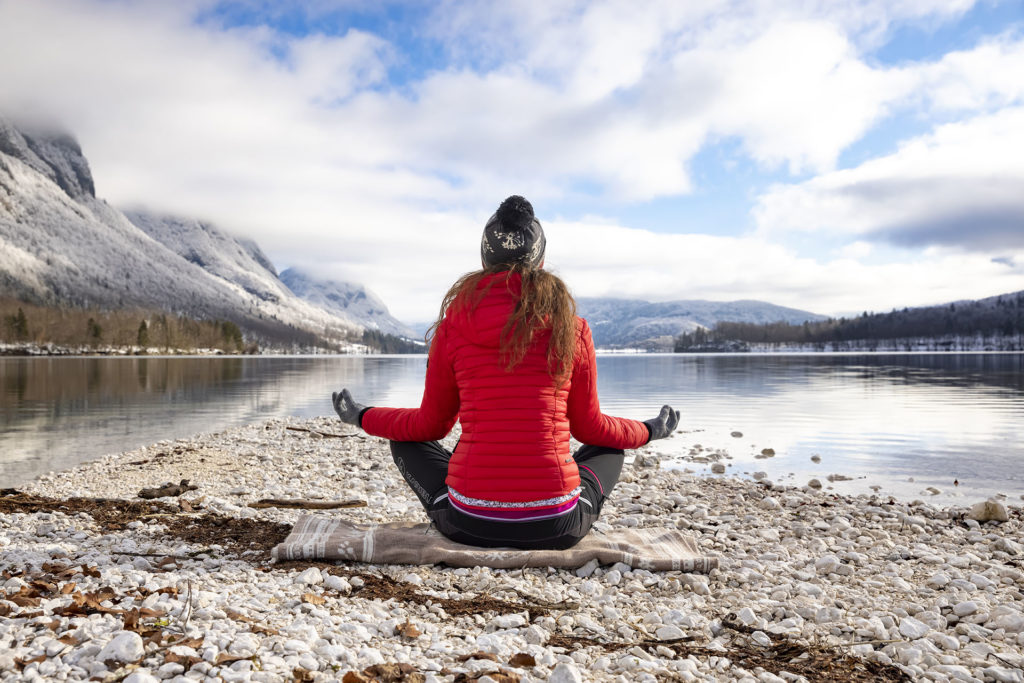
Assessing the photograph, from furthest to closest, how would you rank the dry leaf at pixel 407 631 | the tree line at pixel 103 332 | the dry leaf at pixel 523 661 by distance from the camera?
1. the tree line at pixel 103 332
2. the dry leaf at pixel 407 631
3. the dry leaf at pixel 523 661

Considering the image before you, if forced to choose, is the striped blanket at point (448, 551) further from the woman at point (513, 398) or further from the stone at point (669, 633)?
the stone at point (669, 633)

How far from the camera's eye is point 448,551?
5172mm

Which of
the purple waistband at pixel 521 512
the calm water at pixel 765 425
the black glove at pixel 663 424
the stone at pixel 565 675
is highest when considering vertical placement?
the black glove at pixel 663 424

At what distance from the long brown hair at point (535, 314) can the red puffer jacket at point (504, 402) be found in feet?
0.21

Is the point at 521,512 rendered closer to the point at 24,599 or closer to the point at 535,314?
the point at 535,314

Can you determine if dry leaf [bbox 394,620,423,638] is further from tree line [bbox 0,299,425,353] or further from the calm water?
tree line [bbox 0,299,425,353]

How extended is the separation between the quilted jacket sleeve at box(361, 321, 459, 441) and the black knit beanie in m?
0.75

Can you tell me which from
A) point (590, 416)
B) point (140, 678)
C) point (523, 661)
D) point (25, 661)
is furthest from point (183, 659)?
point (590, 416)

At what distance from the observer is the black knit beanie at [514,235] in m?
4.81

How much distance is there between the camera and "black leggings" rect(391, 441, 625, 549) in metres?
5.07

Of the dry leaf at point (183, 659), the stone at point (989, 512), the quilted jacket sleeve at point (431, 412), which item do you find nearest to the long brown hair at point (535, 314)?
the quilted jacket sleeve at point (431, 412)

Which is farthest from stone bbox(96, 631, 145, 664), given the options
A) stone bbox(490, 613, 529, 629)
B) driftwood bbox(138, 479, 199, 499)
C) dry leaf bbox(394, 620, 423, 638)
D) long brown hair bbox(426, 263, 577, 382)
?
driftwood bbox(138, 479, 199, 499)

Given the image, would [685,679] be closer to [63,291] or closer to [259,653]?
[259,653]

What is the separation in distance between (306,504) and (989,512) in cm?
903
